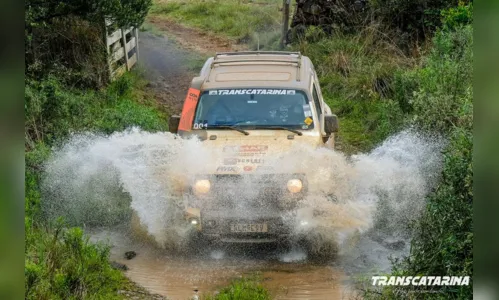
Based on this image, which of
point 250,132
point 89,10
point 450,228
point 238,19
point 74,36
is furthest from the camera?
point 238,19

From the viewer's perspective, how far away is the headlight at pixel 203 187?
21.4 ft

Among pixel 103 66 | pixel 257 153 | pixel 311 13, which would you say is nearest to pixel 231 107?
pixel 257 153

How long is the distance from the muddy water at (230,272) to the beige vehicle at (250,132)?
26 centimetres

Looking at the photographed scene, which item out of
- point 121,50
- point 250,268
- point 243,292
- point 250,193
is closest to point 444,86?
point 250,193

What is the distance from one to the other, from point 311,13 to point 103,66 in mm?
5226

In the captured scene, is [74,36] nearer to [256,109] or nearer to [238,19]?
[256,109]

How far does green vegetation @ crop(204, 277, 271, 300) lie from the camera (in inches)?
229

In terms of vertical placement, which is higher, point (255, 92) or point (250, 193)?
point (255, 92)

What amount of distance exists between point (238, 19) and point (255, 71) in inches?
222

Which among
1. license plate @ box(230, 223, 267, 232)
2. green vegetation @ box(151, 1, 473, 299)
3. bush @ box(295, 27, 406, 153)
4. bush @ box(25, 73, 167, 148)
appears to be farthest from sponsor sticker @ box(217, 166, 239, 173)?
bush @ box(295, 27, 406, 153)

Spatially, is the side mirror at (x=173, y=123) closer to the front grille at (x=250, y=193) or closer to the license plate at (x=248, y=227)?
the front grille at (x=250, y=193)

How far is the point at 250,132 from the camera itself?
725 cm

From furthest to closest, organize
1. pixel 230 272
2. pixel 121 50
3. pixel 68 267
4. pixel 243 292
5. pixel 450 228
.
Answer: pixel 121 50, pixel 230 272, pixel 243 292, pixel 68 267, pixel 450 228
